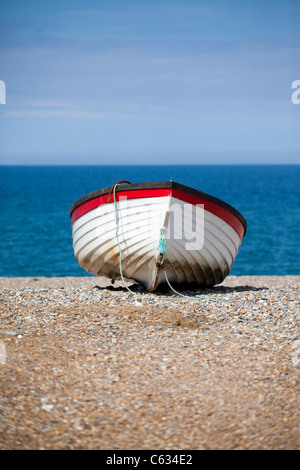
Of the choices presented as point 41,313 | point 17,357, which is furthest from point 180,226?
point 17,357

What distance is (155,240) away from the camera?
819cm

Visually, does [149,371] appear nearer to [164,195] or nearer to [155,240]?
[155,240]

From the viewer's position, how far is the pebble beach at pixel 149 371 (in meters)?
4.16

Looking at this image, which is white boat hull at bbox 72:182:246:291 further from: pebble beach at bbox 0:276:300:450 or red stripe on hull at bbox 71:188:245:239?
pebble beach at bbox 0:276:300:450

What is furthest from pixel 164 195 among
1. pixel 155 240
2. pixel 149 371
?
pixel 149 371

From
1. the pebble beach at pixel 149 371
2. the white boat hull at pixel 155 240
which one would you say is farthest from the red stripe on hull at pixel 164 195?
the pebble beach at pixel 149 371

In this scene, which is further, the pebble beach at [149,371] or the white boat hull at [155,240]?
the white boat hull at [155,240]

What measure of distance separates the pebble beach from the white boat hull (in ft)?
1.69

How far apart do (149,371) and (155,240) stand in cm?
308

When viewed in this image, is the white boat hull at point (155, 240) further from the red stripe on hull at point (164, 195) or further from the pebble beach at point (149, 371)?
the pebble beach at point (149, 371)

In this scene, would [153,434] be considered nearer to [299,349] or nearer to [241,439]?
[241,439]

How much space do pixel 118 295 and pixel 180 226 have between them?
150cm

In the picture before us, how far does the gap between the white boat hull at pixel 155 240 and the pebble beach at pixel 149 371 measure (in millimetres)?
516

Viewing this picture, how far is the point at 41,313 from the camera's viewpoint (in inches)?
289
